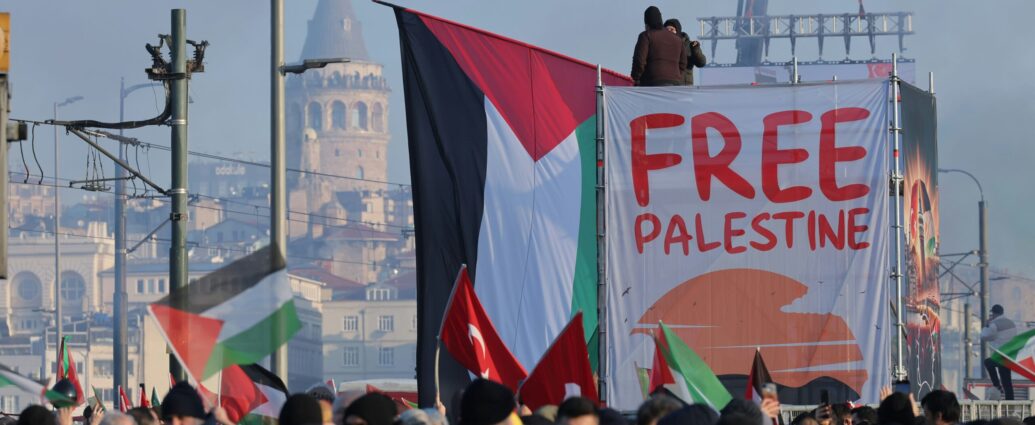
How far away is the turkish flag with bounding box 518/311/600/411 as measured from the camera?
13.7m

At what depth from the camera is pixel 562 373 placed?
13680 millimetres

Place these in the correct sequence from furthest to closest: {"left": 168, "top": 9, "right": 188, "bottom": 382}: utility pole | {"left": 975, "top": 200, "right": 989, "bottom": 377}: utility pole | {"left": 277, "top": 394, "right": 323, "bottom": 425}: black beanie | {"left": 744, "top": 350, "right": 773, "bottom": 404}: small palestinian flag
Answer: {"left": 975, "top": 200, "right": 989, "bottom": 377}: utility pole < {"left": 168, "top": 9, "right": 188, "bottom": 382}: utility pole < {"left": 744, "top": 350, "right": 773, "bottom": 404}: small palestinian flag < {"left": 277, "top": 394, "right": 323, "bottom": 425}: black beanie

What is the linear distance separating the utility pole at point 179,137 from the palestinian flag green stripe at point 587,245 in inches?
167

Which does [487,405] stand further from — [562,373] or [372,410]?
[562,373]

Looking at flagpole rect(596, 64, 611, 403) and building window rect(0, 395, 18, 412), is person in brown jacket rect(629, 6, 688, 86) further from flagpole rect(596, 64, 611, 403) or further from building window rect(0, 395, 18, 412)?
building window rect(0, 395, 18, 412)

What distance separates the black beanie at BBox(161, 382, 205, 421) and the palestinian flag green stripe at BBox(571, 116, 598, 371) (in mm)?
7793

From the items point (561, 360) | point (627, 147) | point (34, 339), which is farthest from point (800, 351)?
point (34, 339)

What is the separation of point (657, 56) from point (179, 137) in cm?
526

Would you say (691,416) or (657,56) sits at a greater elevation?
(657,56)

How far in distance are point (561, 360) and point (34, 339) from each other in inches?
7425

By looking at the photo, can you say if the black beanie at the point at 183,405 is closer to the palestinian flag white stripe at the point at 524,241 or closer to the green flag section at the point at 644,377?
the green flag section at the point at 644,377

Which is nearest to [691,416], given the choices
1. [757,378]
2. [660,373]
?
[757,378]

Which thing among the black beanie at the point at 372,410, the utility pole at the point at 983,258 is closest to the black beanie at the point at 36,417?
the black beanie at the point at 372,410

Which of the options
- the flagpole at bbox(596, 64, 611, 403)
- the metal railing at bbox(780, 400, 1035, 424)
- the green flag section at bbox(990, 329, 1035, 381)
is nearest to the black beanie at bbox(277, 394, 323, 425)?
the flagpole at bbox(596, 64, 611, 403)
